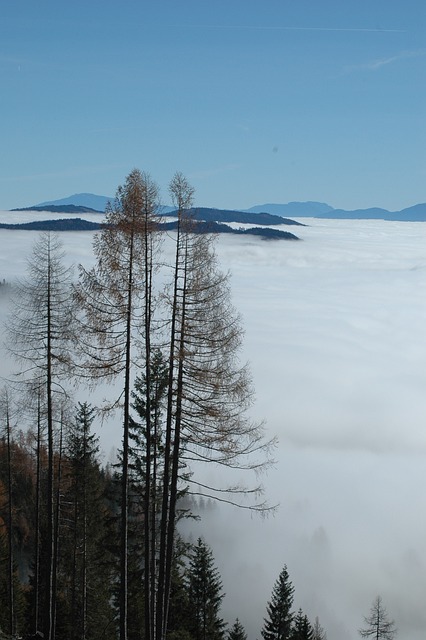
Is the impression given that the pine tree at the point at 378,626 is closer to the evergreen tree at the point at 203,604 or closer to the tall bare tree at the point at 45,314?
the evergreen tree at the point at 203,604

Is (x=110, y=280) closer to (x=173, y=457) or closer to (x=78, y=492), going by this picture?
(x=173, y=457)

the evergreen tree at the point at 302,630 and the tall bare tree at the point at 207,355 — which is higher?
the tall bare tree at the point at 207,355

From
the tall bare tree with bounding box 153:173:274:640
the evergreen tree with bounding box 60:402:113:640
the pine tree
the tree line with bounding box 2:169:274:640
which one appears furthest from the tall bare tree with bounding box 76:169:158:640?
the pine tree

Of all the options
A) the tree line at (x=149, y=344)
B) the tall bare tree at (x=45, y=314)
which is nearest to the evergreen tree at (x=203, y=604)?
the tree line at (x=149, y=344)

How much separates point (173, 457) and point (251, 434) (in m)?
2.73

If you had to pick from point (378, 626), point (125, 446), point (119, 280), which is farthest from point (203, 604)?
point (119, 280)

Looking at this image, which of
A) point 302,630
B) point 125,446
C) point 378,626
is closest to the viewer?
point 125,446

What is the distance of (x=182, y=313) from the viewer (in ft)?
65.3

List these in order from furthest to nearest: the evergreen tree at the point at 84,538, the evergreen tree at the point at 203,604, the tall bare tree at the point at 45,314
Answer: the evergreen tree at the point at 203,604 → the evergreen tree at the point at 84,538 → the tall bare tree at the point at 45,314

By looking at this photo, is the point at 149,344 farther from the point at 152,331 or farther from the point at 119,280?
the point at 119,280

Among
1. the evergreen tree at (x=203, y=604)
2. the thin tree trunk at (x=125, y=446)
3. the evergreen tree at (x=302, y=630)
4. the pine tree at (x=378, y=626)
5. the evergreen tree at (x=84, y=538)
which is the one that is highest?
the thin tree trunk at (x=125, y=446)

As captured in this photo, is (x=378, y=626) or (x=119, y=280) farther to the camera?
(x=378, y=626)

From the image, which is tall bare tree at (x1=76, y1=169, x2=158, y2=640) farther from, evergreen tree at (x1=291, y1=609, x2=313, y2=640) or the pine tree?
the pine tree

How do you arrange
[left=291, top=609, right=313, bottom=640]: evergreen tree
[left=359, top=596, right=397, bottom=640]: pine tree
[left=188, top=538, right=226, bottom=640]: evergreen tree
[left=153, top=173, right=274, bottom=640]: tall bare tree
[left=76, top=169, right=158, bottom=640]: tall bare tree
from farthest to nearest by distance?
[left=359, top=596, right=397, bottom=640]: pine tree, [left=291, top=609, right=313, bottom=640]: evergreen tree, [left=188, top=538, right=226, bottom=640]: evergreen tree, [left=76, top=169, right=158, bottom=640]: tall bare tree, [left=153, top=173, right=274, bottom=640]: tall bare tree
